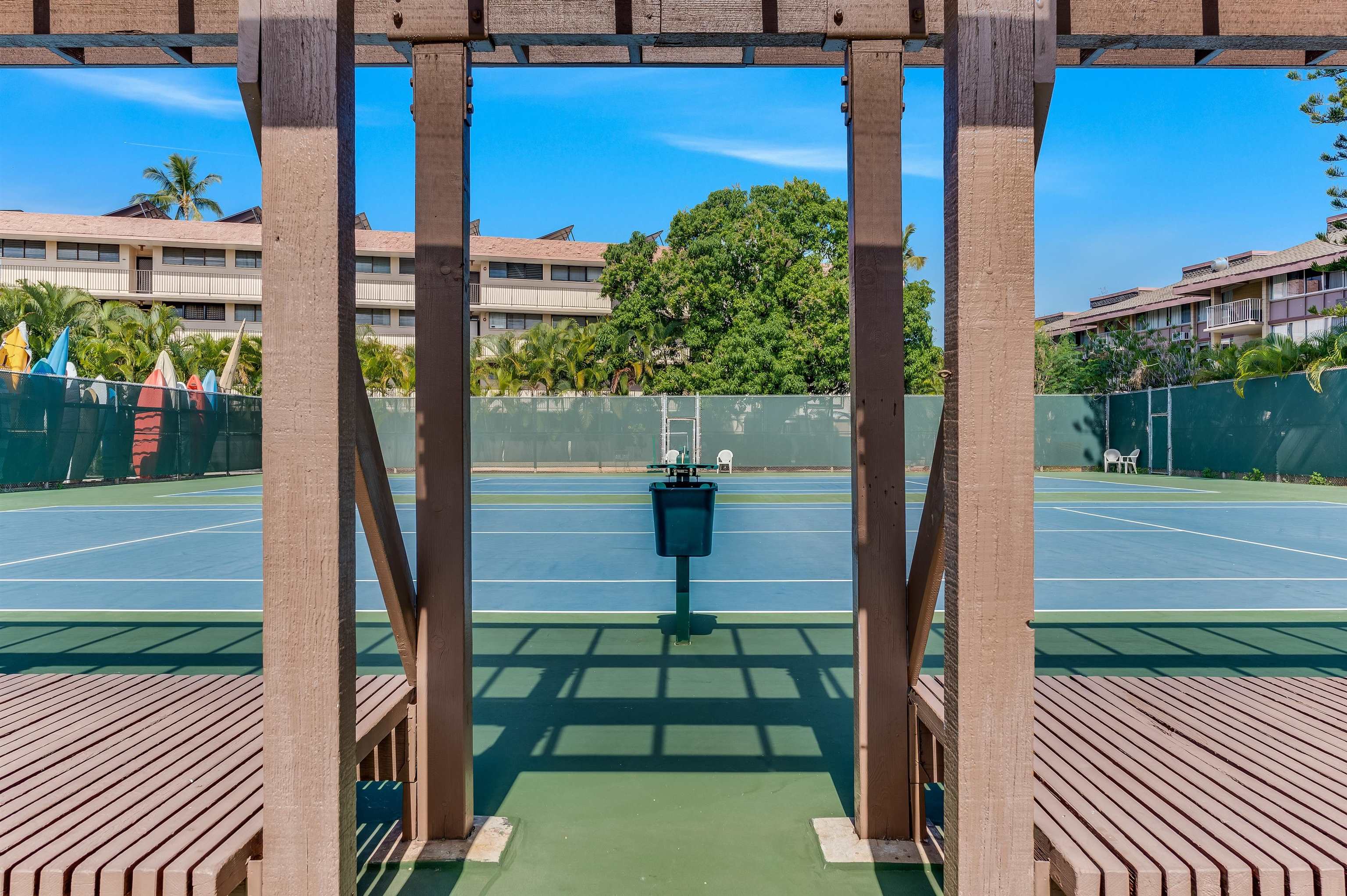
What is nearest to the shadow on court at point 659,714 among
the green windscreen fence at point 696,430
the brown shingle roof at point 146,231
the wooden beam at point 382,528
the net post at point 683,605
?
the net post at point 683,605

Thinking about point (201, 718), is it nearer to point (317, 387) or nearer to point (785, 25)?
point (317, 387)

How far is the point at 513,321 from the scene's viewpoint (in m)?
52.2

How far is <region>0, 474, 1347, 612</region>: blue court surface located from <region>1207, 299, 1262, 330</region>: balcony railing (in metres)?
37.1

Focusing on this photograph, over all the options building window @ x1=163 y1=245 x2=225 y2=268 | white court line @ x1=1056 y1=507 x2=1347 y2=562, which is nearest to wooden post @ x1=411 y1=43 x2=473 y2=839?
white court line @ x1=1056 y1=507 x2=1347 y2=562

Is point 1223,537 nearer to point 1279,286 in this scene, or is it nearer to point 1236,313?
point 1279,286

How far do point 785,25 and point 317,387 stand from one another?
2169mm

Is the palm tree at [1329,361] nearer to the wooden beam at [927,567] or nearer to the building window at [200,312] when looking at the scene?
the wooden beam at [927,567]

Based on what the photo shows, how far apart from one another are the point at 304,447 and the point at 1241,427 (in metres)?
28.7

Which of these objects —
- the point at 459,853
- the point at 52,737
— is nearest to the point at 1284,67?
the point at 459,853

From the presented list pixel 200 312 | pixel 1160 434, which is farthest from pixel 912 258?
pixel 200 312

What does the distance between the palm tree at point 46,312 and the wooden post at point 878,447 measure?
35.4 metres

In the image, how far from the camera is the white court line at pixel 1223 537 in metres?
10.1

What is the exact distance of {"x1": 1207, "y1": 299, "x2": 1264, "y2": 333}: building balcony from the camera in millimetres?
49719

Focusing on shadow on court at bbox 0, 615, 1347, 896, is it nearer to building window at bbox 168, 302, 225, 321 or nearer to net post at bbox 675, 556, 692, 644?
net post at bbox 675, 556, 692, 644
